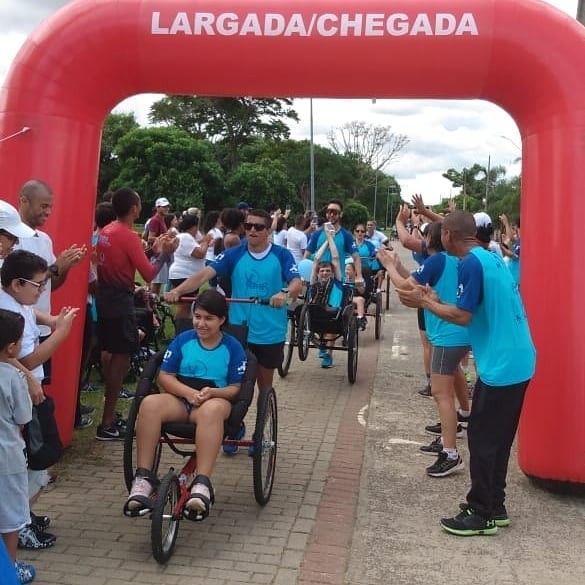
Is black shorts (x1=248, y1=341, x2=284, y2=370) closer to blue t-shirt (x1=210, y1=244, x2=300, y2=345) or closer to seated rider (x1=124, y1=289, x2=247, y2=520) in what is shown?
blue t-shirt (x1=210, y1=244, x2=300, y2=345)

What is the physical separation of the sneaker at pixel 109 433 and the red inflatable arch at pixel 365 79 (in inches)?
19.8

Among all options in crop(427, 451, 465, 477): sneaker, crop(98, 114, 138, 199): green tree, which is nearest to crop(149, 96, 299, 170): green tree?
crop(98, 114, 138, 199): green tree

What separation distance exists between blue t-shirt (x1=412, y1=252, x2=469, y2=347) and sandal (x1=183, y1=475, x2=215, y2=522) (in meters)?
2.17

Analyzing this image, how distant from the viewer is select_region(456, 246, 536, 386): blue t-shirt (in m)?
4.04

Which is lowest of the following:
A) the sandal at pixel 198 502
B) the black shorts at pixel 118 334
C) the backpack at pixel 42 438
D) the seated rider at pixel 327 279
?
the sandal at pixel 198 502

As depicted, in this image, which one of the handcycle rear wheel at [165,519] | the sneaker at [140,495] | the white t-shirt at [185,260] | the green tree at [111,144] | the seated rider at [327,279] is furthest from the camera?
the green tree at [111,144]

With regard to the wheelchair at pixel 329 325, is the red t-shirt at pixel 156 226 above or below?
above

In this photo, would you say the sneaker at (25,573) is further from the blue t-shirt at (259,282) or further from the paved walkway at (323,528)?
the blue t-shirt at (259,282)

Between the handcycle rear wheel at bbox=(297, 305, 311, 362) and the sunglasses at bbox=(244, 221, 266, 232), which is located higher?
the sunglasses at bbox=(244, 221, 266, 232)

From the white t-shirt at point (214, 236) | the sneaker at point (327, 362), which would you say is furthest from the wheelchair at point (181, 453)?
the white t-shirt at point (214, 236)

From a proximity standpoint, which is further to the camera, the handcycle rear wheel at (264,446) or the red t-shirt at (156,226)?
the red t-shirt at (156,226)

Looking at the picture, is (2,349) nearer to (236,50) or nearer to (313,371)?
(236,50)

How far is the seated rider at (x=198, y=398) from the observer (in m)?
3.79

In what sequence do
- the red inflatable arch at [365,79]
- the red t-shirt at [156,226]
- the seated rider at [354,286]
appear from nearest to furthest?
the red inflatable arch at [365,79], the seated rider at [354,286], the red t-shirt at [156,226]
